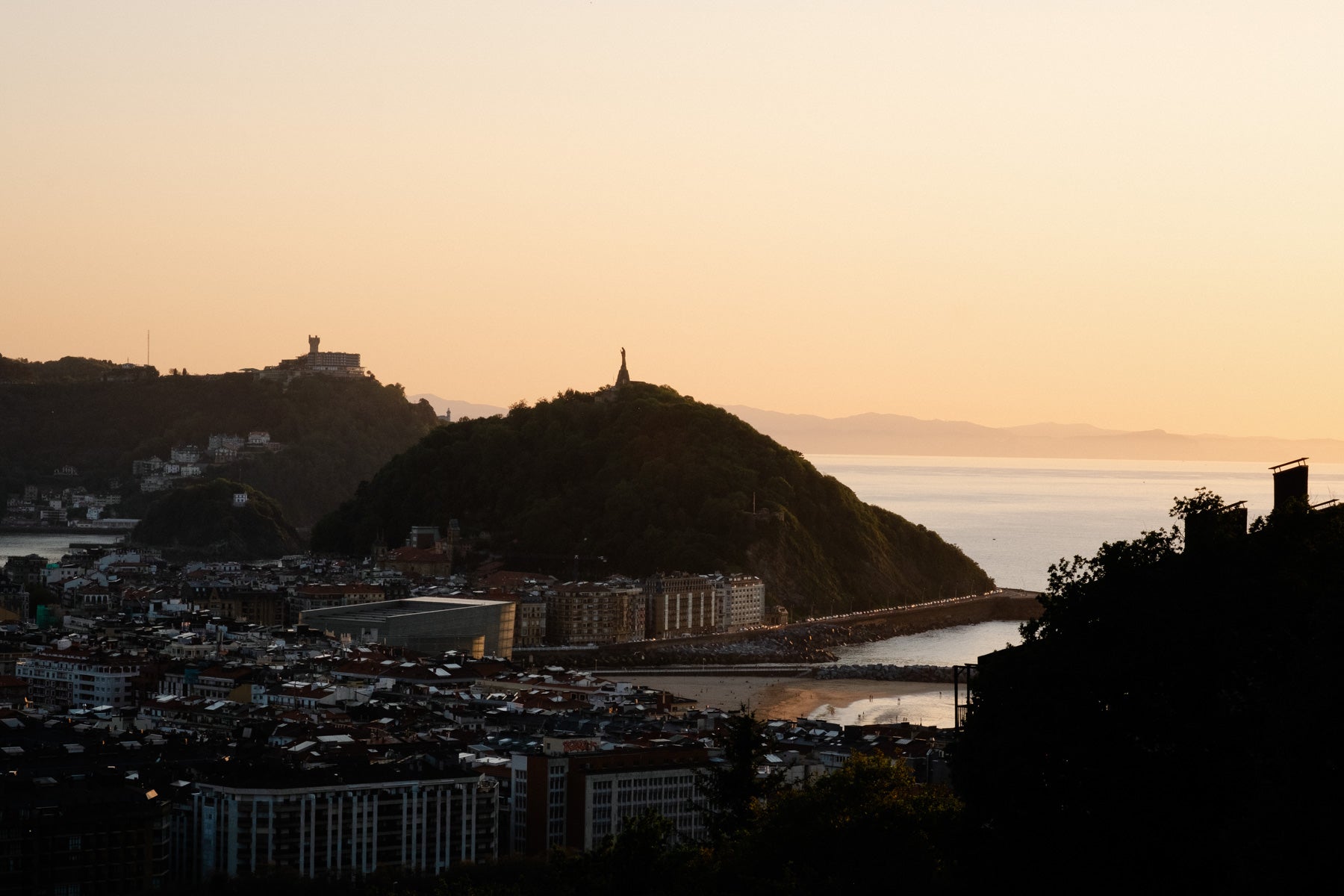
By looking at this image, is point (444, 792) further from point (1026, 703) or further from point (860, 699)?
Answer: point (860, 699)

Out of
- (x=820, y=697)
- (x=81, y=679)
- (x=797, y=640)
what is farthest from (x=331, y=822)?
(x=797, y=640)

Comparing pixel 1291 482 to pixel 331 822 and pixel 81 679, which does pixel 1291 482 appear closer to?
pixel 331 822

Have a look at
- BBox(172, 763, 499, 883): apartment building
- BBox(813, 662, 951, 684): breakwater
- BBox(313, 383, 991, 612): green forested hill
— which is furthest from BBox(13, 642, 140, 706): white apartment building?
BBox(313, 383, 991, 612): green forested hill

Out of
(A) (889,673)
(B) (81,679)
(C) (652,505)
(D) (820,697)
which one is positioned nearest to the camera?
(B) (81,679)

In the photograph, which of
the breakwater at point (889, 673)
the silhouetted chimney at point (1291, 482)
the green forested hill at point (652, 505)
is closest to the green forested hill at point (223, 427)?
the green forested hill at point (652, 505)

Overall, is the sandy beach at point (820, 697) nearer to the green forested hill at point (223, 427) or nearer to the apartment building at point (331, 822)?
the apartment building at point (331, 822)

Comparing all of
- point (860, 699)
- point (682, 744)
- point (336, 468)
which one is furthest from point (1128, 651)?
point (336, 468)
